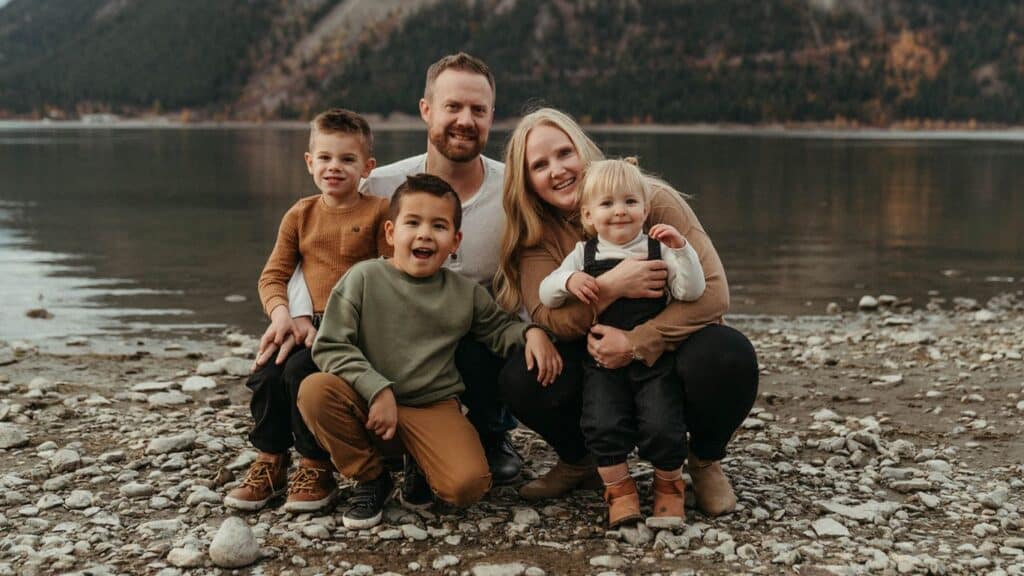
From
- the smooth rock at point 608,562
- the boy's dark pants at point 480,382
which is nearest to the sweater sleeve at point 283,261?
the boy's dark pants at point 480,382

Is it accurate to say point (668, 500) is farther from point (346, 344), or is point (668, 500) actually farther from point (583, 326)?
point (346, 344)

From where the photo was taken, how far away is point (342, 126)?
5754 millimetres

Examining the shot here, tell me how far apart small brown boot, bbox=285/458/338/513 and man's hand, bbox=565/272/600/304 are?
5.43ft

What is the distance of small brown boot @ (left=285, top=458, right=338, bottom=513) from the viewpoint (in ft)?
17.8

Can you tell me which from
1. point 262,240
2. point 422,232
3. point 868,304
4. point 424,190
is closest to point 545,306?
point 422,232

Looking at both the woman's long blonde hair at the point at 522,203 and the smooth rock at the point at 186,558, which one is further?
the woman's long blonde hair at the point at 522,203

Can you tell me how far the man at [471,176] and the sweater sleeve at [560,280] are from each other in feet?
2.62

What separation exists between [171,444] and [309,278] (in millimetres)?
1630

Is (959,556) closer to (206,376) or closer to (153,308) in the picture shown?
(206,376)

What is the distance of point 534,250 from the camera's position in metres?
5.80

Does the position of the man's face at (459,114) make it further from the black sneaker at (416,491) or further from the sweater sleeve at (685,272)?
→ the black sneaker at (416,491)

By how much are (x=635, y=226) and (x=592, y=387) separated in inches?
34.5

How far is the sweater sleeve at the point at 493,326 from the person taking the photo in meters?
5.61

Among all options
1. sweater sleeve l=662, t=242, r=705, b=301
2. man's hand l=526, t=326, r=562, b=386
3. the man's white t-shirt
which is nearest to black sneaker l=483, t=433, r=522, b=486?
man's hand l=526, t=326, r=562, b=386
